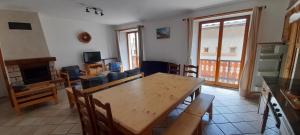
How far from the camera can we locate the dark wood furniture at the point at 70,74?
4.06 metres

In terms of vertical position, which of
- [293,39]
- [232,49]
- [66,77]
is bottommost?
[66,77]

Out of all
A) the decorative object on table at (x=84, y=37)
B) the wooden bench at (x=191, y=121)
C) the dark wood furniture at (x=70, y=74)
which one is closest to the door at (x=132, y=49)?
the decorative object on table at (x=84, y=37)

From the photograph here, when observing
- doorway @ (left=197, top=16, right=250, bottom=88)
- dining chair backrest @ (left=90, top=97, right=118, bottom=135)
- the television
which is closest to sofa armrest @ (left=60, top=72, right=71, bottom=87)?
the television

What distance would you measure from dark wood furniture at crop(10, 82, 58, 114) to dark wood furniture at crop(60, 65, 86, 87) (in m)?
0.88

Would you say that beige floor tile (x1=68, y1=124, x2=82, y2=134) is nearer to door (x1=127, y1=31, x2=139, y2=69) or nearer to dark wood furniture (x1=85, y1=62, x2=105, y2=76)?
dark wood furniture (x1=85, y1=62, x2=105, y2=76)

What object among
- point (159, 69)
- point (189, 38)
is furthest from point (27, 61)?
point (189, 38)

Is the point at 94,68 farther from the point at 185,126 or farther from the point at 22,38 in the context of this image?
the point at 185,126

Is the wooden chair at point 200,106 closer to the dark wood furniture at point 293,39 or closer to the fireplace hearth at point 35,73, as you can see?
the dark wood furniture at point 293,39

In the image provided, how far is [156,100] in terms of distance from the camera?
1502mm

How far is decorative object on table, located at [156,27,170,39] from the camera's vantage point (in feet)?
14.4

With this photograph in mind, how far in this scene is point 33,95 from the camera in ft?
9.35

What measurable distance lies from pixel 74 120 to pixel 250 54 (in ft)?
13.3

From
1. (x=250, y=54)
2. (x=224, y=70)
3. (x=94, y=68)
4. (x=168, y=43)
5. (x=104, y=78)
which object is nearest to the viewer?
(x=104, y=78)

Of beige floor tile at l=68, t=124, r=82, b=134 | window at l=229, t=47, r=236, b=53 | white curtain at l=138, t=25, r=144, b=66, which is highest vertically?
white curtain at l=138, t=25, r=144, b=66
